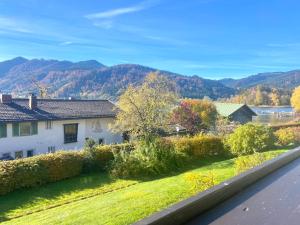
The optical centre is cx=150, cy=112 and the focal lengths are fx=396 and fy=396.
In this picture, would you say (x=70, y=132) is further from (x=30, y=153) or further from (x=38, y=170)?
(x=38, y=170)

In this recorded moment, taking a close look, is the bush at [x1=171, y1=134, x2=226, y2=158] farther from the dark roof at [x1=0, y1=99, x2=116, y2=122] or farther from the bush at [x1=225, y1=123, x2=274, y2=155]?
the dark roof at [x1=0, y1=99, x2=116, y2=122]

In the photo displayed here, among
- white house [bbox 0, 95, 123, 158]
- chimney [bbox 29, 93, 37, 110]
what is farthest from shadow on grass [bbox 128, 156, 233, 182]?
A: chimney [bbox 29, 93, 37, 110]

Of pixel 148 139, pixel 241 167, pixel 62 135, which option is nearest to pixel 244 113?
pixel 62 135

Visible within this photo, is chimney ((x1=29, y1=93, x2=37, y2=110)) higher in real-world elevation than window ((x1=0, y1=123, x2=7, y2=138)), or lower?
higher

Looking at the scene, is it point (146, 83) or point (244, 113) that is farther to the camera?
point (244, 113)

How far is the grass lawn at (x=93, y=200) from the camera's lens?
413 inches

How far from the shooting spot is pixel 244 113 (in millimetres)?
59125

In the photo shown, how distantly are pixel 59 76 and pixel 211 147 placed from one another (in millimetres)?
168213

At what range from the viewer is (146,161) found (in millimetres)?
20688

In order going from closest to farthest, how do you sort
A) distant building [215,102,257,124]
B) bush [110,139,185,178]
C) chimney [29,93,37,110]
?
bush [110,139,185,178] → chimney [29,93,37,110] → distant building [215,102,257,124]

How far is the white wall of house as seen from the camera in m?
29.6

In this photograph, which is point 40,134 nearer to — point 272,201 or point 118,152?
point 118,152

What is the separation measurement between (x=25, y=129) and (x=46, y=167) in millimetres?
11899

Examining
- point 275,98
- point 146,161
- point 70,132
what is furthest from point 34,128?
point 275,98
